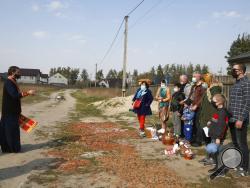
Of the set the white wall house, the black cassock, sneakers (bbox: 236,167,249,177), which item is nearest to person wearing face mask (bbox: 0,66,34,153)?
the black cassock

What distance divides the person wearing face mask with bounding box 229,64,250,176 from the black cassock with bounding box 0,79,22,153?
506 cm

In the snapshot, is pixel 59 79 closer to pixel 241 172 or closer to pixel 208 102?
pixel 208 102

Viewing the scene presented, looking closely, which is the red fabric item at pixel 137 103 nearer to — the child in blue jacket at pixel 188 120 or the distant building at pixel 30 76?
the child in blue jacket at pixel 188 120

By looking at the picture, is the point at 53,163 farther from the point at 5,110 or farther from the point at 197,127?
the point at 197,127

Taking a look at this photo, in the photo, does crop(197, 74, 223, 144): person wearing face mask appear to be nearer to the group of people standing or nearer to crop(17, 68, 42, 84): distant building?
the group of people standing

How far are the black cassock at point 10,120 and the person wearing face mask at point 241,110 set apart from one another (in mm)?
5064

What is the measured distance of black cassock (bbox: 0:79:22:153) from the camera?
9375 mm

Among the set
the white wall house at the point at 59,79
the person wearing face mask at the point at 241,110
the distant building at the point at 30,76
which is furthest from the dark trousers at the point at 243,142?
the white wall house at the point at 59,79

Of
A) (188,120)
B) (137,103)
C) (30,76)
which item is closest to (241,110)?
(188,120)

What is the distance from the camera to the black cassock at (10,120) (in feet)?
30.8

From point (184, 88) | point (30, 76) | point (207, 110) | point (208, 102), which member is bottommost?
point (207, 110)

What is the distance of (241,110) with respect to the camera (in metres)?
7.26

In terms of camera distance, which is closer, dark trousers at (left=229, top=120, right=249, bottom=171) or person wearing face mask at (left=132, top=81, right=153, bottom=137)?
dark trousers at (left=229, top=120, right=249, bottom=171)

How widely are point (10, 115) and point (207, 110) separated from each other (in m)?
4.91
